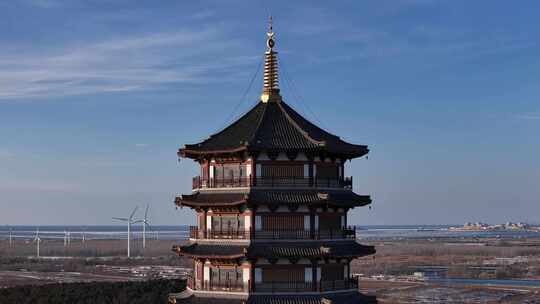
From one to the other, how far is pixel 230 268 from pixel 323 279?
14.3ft

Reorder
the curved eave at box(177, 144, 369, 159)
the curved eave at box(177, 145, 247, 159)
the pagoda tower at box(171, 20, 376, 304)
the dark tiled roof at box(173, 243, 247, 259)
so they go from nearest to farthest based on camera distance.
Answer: the dark tiled roof at box(173, 243, 247, 259), the pagoda tower at box(171, 20, 376, 304), the curved eave at box(177, 144, 369, 159), the curved eave at box(177, 145, 247, 159)

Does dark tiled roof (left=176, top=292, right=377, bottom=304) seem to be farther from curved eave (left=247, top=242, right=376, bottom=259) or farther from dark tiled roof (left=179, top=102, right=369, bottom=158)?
dark tiled roof (left=179, top=102, right=369, bottom=158)

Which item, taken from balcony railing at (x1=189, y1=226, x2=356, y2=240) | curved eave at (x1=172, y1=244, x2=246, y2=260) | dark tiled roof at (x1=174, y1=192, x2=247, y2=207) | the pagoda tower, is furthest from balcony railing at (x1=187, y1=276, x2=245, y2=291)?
dark tiled roof at (x1=174, y1=192, x2=247, y2=207)

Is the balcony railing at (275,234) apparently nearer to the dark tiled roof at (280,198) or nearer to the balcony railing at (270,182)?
the dark tiled roof at (280,198)

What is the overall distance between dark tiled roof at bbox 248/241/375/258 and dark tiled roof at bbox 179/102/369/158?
4.39 metres

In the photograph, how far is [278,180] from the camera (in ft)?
119

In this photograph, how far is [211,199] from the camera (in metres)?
36.6

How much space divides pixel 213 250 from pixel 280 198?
13.5 ft

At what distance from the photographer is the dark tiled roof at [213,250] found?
1378 inches

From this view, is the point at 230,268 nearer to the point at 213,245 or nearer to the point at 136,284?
the point at 213,245

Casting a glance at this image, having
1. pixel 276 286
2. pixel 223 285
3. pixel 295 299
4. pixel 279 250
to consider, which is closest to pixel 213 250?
pixel 223 285

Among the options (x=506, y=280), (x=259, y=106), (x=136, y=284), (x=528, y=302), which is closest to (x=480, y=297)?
(x=528, y=302)

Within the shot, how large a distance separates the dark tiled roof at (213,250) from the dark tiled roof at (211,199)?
2.02 metres

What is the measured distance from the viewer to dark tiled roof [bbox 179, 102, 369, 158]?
3603 cm
